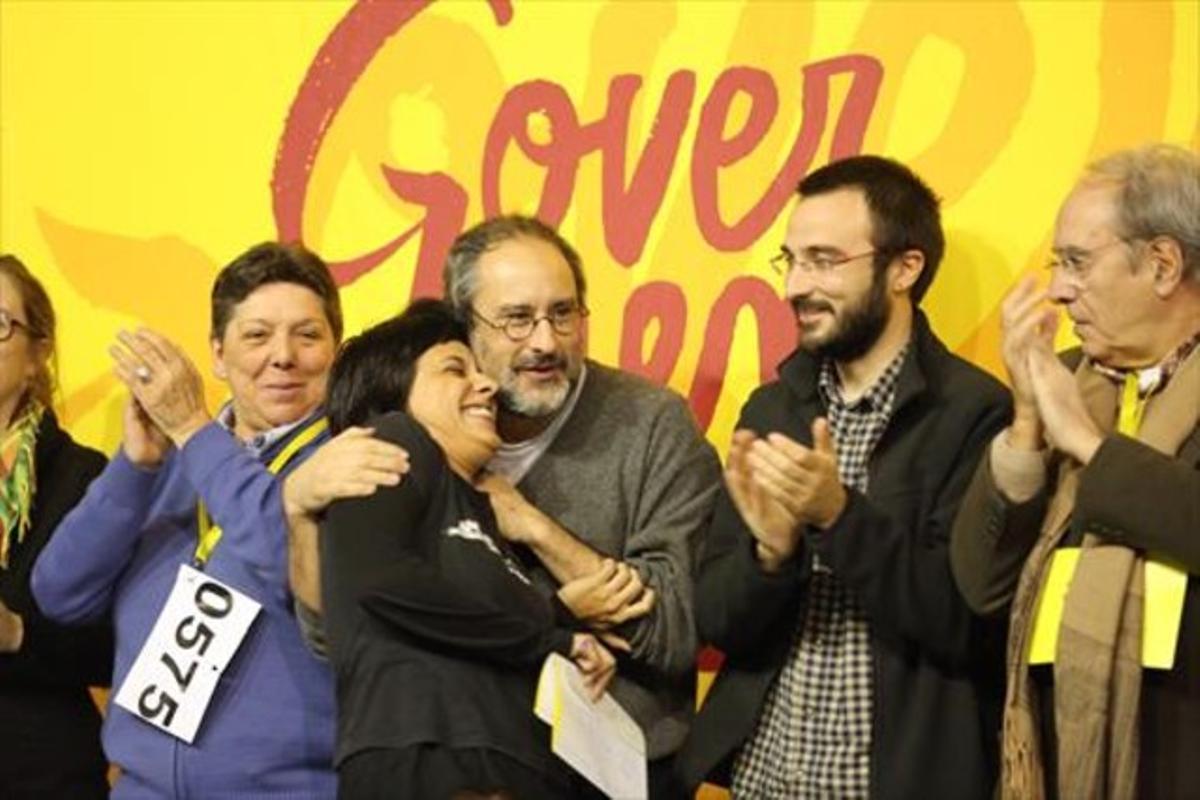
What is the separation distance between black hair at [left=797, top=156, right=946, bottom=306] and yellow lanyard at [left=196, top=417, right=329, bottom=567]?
0.78 m

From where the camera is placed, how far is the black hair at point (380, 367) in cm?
280

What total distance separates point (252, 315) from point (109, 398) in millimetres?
791

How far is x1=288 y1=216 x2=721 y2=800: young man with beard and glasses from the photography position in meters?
2.81

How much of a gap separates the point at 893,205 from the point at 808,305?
188 millimetres

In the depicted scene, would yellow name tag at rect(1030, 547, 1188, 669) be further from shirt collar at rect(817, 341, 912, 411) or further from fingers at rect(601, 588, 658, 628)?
fingers at rect(601, 588, 658, 628)

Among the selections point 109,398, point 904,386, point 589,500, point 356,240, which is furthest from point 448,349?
point 109,398

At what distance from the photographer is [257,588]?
2945 mm

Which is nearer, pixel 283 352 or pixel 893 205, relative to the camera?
pixel 893 205

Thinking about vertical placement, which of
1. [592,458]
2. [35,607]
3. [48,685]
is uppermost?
[592,458]

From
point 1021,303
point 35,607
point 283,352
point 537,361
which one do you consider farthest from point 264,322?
point 1021,303

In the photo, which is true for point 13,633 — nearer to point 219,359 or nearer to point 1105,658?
point 219,359

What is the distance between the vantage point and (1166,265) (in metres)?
2.54

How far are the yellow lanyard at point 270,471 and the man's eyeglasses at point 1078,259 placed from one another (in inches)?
41.4

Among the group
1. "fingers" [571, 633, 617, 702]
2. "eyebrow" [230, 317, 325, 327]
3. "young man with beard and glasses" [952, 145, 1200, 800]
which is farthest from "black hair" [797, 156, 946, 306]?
"eyebrow" [230, 317, 325, 327]
